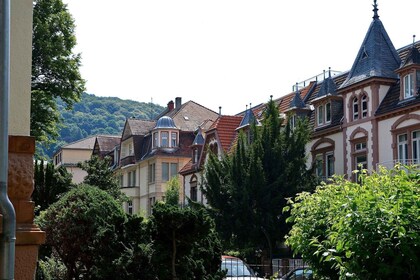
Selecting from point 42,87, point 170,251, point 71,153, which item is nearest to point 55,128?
point 42,87

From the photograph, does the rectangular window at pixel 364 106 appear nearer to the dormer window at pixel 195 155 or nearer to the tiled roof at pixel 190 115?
the dormer window at pixel 195 155

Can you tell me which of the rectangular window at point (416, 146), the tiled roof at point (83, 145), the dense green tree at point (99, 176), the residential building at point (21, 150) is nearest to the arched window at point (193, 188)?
the dense green tree at point (99, 176)

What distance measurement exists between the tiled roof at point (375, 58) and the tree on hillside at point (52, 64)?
13.8 m

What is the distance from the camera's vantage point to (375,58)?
114 feet

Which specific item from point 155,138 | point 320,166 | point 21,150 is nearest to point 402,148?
point 320,166

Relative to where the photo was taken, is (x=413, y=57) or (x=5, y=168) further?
(x=413, y=57)

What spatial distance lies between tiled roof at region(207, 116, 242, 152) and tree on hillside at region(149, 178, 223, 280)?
3495cm

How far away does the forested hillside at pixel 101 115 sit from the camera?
12125 centimetres

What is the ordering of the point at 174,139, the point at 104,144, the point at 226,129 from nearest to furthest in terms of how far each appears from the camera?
the point at 226,129, the point at 174,139, the point at 104,144

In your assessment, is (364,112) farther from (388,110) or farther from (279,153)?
(279,153)

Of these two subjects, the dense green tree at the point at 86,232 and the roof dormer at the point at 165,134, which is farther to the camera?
the roof dormer at the point at 165,134

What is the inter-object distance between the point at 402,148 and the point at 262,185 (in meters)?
7.01

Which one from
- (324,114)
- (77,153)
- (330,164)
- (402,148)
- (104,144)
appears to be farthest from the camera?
(77,153)

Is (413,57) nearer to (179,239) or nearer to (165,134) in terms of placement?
(179,239)
